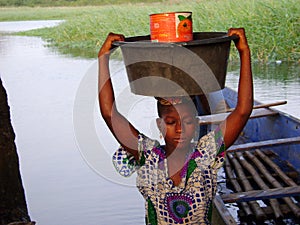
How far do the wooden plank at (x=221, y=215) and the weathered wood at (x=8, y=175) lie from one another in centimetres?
88

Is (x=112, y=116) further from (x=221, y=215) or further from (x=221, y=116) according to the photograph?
(x=221, y=116)

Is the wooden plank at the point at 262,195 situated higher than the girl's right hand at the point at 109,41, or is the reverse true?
the girl's right hand at the point at 109,41

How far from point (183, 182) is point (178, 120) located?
193 mm

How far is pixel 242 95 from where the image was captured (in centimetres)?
168

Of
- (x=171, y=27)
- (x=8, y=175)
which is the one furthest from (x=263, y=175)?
(x=171, y=27)

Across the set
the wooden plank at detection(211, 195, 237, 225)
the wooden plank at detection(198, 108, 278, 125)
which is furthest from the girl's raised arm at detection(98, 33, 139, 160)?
the wooden plank at detection(198, 108, 278, 125)

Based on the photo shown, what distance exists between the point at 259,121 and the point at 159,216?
281cm

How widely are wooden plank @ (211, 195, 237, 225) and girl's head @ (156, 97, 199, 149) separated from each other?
63 cm

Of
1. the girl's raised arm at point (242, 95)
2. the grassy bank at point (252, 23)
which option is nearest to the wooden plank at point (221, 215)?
the girl's raised arm at point (242, 95)

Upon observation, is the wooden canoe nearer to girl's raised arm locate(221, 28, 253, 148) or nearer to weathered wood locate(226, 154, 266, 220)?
weathered wood locate(226, 154, 266, 220)

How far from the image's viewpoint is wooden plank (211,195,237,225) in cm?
219

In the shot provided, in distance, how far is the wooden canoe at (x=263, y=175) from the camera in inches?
94.6

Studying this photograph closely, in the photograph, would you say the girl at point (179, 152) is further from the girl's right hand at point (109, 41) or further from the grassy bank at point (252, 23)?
the grassy bank at point (252, 23)

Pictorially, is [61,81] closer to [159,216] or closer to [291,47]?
[291,47]
